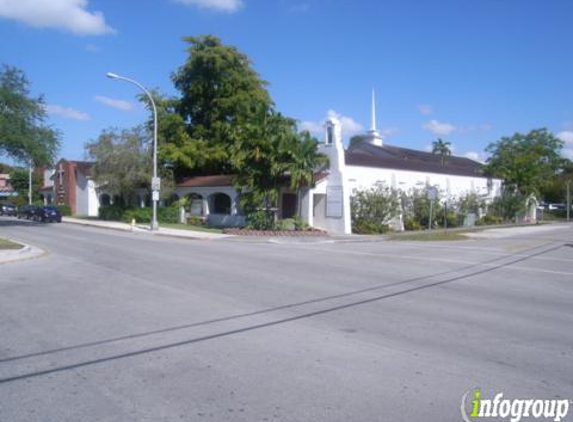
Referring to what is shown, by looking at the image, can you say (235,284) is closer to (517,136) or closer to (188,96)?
(188,96)

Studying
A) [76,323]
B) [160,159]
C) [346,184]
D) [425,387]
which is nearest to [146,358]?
[76,323]

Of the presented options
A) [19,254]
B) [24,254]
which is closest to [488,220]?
[24,254]

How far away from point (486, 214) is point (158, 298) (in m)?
40.6

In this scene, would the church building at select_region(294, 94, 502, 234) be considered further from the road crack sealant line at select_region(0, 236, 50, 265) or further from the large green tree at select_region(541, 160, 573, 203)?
the large green tree at select_region(541, 160, 573, 203)

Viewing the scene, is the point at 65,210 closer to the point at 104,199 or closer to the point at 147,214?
the point at 104,199

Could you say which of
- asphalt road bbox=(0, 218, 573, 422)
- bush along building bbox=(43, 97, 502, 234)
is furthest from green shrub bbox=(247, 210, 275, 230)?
asphalt road bbox=(0, 218, 573, 422)

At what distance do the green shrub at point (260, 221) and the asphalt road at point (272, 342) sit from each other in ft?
49.6

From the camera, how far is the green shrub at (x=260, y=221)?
29047mm

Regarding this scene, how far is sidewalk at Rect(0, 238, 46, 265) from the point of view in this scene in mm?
15475

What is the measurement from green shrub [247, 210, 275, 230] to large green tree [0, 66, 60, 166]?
12.6 metres

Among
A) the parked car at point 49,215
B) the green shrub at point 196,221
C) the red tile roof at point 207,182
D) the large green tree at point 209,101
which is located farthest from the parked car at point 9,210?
the green shrub at point 196,221

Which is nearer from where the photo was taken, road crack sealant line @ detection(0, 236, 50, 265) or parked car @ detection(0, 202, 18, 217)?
road crack sealant line @ detection(0, 236, 50, 265)

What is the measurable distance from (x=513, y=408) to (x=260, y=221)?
80.4 feet

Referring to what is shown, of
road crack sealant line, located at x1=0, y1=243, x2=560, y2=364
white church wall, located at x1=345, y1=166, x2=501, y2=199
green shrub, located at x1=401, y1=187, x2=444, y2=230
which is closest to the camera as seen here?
road crack sealant line, located at x1=0, y1=243, x2=560, y2=364
